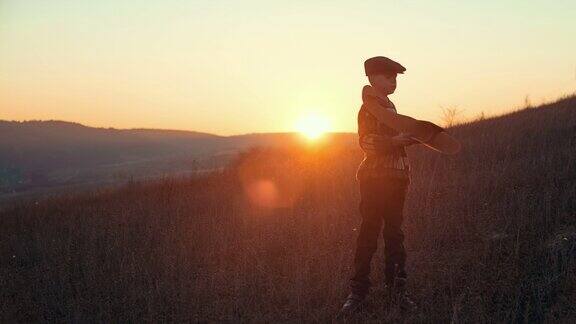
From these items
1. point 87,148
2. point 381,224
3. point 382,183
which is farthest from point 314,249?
point 87,148

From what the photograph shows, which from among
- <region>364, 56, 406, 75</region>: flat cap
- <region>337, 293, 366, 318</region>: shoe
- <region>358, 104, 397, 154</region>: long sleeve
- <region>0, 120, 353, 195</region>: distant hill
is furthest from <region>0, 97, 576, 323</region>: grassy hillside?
<region>0, 120, 353, 195</region>: distant hill

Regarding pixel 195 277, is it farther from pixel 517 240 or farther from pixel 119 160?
pixel 119 160

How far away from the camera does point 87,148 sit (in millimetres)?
84062

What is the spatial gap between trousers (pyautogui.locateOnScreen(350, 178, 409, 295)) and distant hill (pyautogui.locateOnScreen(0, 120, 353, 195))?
50.7 m

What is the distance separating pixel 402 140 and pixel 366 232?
0.99 m

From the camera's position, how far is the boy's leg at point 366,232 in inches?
198

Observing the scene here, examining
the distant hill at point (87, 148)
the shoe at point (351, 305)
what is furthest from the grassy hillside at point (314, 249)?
the distant hill at point (87, 148)

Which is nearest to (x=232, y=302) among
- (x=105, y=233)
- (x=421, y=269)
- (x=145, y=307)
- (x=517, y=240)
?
(x=145, y=307)

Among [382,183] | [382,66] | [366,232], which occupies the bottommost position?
[366,232]

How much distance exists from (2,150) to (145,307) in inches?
3253

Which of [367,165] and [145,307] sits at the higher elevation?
[367,165]

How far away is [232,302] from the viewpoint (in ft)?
19.4

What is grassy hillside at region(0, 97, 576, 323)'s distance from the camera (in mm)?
5422

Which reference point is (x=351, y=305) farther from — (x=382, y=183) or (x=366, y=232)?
(x=382, y=183)
